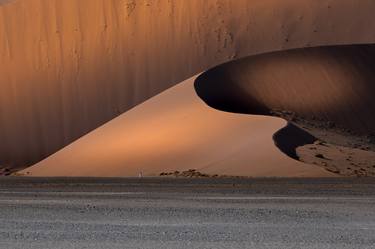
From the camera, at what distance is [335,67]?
5609 centimetres

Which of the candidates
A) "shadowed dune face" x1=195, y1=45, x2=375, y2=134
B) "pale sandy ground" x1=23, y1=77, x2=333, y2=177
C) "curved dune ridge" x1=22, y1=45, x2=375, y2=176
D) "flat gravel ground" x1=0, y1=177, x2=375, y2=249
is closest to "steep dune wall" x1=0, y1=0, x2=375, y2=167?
"shadowed dune face" x1=195, y1=45, x2=375, y2=134

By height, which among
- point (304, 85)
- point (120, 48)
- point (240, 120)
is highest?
point (120, 48)

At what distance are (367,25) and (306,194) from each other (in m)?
40.1

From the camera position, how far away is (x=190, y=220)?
13.6 m

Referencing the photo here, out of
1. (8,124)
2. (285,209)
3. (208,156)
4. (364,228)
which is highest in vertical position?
(364,228)

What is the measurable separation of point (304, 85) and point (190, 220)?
137ft

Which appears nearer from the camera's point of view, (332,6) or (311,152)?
(311,152)

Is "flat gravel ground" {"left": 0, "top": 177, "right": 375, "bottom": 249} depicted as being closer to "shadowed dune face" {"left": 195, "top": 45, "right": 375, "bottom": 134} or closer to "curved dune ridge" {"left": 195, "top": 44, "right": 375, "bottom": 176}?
"curved dune ridge" {"left": 195, "top": 44, "right": 375, "bottom": 176}

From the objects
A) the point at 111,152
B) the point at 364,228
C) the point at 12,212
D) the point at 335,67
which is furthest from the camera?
the point at 335,67

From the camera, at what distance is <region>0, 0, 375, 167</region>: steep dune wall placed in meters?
58.6

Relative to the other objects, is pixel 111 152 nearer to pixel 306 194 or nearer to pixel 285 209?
pixel 306 194

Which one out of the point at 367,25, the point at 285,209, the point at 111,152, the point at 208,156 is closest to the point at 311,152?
the point at 208,156

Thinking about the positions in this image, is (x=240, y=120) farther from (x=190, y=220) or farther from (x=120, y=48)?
(x=190, y=220)

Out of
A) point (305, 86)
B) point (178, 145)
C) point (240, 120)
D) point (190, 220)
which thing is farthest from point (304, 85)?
point (190, 220)
